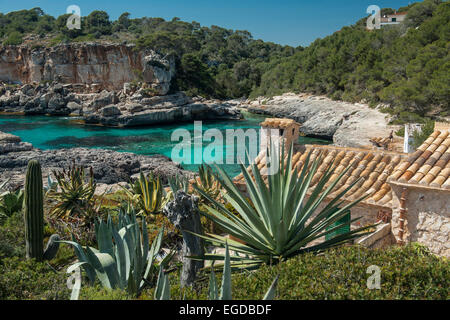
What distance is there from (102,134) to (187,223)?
35.1m

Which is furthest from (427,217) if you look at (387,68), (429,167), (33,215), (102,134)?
(387,68)

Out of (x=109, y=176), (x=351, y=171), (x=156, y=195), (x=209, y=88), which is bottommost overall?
(x=109, y=176)

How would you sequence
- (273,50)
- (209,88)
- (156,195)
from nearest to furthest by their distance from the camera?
(156,195)
(209,88)
(273,50)

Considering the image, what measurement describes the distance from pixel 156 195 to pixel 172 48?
2244 inches

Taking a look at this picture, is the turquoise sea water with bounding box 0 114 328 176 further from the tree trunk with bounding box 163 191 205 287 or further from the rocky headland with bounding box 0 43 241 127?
the tree trunk with bounding box 163 191 205 287

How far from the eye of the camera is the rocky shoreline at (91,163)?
17.4 m

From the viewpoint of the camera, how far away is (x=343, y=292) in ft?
9.65

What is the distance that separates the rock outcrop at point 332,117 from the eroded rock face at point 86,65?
1534 cm

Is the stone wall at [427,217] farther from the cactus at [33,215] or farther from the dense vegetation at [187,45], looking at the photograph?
the dense vegetation at [187,45]

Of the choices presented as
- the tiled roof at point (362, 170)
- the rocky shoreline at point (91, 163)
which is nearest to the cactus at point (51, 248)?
the tiled roof at point (362, 170)

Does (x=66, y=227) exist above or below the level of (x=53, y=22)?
below

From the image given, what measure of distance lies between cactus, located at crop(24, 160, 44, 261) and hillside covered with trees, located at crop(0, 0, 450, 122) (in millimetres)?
26802
